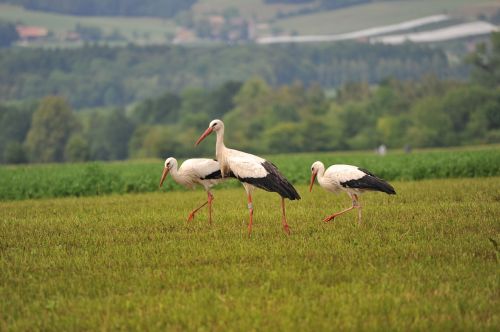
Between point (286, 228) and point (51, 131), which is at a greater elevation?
point (286, 228)

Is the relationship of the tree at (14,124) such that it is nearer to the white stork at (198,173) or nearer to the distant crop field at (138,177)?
the distant crop field at (138,177)

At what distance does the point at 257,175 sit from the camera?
16.7m

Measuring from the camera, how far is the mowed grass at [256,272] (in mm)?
10305

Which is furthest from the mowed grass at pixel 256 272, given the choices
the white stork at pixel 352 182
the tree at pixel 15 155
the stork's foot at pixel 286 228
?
the tree at pixel 15 155

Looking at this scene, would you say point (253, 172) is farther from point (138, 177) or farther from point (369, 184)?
point (138, 177)

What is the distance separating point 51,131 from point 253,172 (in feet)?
508

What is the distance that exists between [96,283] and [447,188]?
16.6 meters

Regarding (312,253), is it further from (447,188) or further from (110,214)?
(447,188)

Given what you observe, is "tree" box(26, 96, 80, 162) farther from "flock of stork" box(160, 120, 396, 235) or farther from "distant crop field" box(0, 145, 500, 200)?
"flock of stork" box(160, 120, 396, 235)

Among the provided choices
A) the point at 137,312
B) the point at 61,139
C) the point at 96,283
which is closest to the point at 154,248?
the point at 96,283

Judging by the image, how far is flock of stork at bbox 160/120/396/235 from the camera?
16.6 meters

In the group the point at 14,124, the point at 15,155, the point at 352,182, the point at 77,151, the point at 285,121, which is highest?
the point at 352,182

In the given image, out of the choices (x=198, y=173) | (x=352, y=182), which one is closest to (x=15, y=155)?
(x=198, y=173)

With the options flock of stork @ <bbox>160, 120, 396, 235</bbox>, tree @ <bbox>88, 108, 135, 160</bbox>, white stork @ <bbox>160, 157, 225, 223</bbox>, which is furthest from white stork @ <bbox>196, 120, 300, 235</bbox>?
tree @ <bbox>88, 108, 135, 160</bbox>
